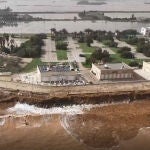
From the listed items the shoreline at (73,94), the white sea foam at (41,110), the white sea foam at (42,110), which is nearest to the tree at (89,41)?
the shoreline at (73,94)

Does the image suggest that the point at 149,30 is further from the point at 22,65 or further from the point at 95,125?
the point at 95,125

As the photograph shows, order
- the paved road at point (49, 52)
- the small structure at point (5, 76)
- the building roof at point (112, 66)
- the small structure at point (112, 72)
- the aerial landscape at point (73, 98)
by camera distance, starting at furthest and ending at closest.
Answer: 1. the paved road at point (49, 52)
2. the building roof at point (112, 66)
3. the small structure at point (112, 72)
4. the small structure at point (5, 76)
5. the aerial landscape at point (73, 98)

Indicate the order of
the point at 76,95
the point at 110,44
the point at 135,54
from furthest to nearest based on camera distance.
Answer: the point at 110,44 → the point at 135,54 → the point at 76,95

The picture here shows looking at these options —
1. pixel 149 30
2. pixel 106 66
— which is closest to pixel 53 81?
pixel 106 66

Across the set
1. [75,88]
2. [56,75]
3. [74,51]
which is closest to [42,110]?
[75,88]

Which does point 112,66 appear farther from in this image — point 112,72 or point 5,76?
point 5,76

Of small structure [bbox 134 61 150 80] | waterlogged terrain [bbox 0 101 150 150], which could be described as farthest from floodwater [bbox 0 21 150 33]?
waterlogged terrain [bbox 0 101 150 150]

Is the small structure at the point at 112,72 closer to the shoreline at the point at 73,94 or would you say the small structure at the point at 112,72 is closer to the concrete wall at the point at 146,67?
the shoreline at the point at 73,94
